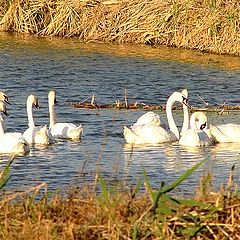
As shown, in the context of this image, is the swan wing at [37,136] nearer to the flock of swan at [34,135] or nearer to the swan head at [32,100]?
the flock of swan at [34,135]

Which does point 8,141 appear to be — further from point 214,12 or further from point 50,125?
point 214,12

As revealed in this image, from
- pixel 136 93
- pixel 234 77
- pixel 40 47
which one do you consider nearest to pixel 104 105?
pixel 136 93

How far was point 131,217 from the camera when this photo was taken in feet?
17.8

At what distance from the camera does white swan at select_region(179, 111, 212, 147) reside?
12.5 metres

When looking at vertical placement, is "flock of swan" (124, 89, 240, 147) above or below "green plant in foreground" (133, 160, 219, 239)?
below

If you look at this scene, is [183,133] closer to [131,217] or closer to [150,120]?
[150,120]

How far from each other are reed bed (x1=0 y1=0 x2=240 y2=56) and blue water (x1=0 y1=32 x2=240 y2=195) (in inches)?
21.2

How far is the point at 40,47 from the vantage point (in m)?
23.2

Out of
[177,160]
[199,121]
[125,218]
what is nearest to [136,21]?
[199,121]

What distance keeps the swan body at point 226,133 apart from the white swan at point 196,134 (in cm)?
12

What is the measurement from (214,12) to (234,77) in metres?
3.03

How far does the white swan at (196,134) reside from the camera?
41.1 feet

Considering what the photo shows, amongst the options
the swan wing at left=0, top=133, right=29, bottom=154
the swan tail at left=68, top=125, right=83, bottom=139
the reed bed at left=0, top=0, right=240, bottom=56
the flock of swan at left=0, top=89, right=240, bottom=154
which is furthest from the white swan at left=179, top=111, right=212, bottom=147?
the reed bed at left=0, top=0, right=240, bottom=56

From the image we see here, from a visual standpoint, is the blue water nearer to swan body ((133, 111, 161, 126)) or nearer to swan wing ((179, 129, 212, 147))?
swan wing ((179, 129, 212, 147))
